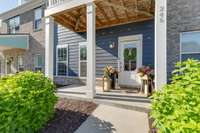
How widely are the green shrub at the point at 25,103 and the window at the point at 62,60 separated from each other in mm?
7953

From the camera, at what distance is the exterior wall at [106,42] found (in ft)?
36.4

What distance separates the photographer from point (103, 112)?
7.38 meters

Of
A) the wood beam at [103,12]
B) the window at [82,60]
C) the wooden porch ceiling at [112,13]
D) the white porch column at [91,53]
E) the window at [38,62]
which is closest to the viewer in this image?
the white porch column at [91,53]

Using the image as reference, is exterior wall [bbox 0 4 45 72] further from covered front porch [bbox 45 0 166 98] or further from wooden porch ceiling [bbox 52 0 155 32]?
covered front porch [bbox 45 0 166 98]

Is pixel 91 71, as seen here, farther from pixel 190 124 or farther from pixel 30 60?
pixel 30 60

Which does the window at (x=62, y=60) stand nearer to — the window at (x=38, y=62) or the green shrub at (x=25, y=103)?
the window at (x=38, y=62)

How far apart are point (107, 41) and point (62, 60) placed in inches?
157

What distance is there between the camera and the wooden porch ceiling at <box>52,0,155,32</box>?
32.1ft

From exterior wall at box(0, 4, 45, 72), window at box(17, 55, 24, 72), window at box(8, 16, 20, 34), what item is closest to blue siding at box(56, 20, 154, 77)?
exterior wall at box(0, 4, 45, 72)

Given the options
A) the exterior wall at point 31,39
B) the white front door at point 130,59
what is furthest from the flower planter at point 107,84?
the exterior wall at point 31,39

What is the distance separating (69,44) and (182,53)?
755 cm

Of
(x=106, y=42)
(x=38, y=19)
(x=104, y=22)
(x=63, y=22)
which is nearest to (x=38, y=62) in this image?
(x=38, y=19)

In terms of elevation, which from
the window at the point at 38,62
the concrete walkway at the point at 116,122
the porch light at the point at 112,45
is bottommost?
the concrete walkway at the point at 116,122

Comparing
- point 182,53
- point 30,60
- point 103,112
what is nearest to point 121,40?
point 182,53
